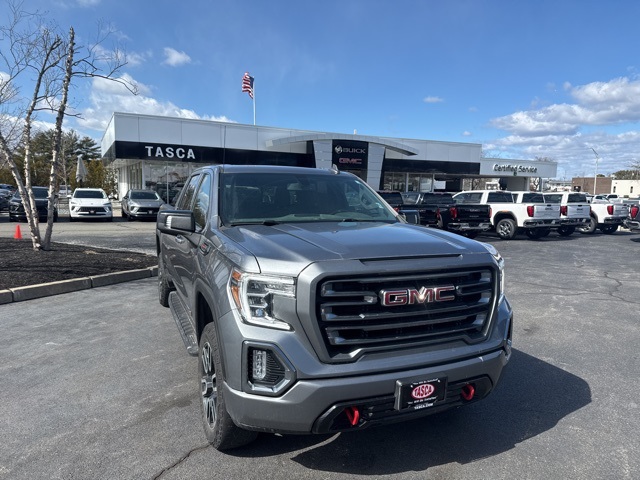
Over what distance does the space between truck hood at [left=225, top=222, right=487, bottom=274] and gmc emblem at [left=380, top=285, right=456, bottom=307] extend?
0.68ft

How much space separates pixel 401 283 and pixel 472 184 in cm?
5329

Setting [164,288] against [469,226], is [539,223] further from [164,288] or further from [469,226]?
[164,288]

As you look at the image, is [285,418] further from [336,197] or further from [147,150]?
[147,150]

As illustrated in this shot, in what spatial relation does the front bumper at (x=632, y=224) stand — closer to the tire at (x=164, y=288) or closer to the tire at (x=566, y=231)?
the tire at (x=566, y=231)

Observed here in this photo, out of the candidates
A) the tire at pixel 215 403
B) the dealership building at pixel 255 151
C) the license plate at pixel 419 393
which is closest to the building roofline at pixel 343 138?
the dealership building at pixel 255 151

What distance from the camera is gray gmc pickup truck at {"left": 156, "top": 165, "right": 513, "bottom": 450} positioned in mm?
2328

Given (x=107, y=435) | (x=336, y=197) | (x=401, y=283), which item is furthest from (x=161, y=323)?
(x=401, y=283)

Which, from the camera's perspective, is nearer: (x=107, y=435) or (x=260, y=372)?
(x=260, y=372)

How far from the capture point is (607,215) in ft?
62.0

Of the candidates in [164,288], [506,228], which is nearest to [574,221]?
[506,228]

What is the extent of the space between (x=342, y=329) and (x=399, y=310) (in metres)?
0.37

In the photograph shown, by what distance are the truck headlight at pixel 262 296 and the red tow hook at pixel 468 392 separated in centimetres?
120

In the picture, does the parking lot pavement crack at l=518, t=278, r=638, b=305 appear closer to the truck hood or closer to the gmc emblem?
the truck hood

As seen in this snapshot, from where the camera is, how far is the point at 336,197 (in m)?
4.13
